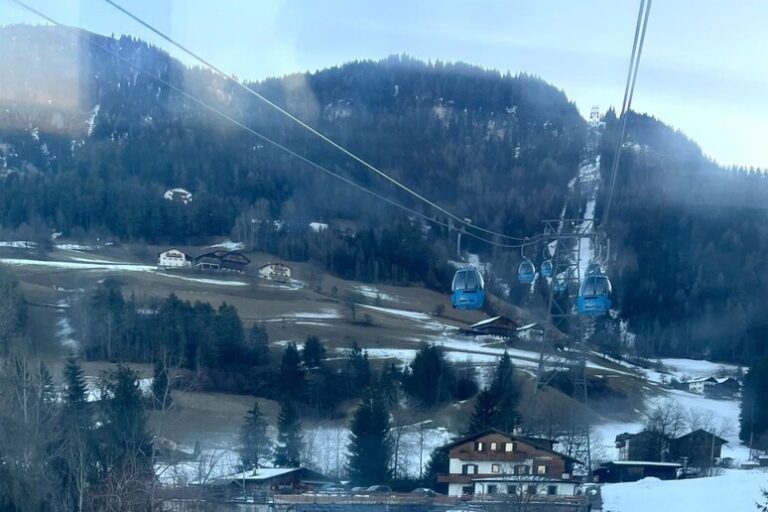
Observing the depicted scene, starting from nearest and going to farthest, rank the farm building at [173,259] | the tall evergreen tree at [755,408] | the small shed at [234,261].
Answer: the tall evergreen tree at [755,408], the farm building at [173,259], the small shed at [234,261]

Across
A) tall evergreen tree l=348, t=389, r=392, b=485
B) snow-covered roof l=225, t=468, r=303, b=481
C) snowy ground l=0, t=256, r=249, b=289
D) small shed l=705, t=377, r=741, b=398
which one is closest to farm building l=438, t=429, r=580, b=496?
tall evergreen tree l=348, t=389, r=392, b=485

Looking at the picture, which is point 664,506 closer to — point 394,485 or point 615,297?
point 394,485

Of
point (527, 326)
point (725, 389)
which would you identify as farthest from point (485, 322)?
point (725, 389)

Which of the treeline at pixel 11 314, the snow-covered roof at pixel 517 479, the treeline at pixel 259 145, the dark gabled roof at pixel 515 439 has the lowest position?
the snow-covered roof at pixel 517 479

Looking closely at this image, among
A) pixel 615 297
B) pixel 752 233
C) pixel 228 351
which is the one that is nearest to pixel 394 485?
pixel 228 351

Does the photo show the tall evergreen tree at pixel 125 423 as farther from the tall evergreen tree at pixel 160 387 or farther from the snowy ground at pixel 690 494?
the snowy ground at pixel 690 494

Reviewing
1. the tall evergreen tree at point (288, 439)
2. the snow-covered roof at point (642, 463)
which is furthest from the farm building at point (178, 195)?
the snow-covered roof at point (642, 463)

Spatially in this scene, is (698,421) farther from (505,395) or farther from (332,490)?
(332,490)
